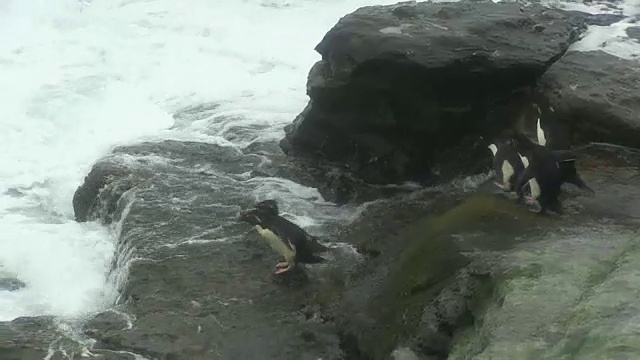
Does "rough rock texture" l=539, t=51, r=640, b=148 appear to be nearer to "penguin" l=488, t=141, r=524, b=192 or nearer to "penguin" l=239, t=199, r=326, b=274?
"penguin" l=488, t=141, r=524, b=192

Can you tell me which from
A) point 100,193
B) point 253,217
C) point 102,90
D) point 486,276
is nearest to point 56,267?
point 100,193

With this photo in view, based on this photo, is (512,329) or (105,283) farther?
(105,283)

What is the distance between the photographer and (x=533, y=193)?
6555 millimetres

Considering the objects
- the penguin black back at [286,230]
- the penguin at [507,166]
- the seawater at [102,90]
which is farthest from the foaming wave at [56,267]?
the penguin at [507,166]

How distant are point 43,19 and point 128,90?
5.69 meters

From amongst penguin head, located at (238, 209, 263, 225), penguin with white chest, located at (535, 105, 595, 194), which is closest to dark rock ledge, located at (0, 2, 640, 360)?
penguin with white chest, located at (535, 105, 595, 194)

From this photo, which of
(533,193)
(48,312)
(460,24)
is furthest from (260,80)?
(533,193)

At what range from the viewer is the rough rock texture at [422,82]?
322 inches

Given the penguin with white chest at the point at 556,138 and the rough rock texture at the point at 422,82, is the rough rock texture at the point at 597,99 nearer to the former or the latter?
the penguin with white chest at the point at 556,138

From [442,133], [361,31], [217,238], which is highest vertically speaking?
[361,31]

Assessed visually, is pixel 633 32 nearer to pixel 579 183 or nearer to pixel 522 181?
pixel 579 183

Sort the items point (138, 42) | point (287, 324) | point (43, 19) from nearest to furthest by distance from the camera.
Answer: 1. point (287, 324)
2. point (138, 42)
3. point (43, 19)

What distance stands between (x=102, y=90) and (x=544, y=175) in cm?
1027

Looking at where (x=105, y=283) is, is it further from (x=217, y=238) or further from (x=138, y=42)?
(x=138, y=42)
